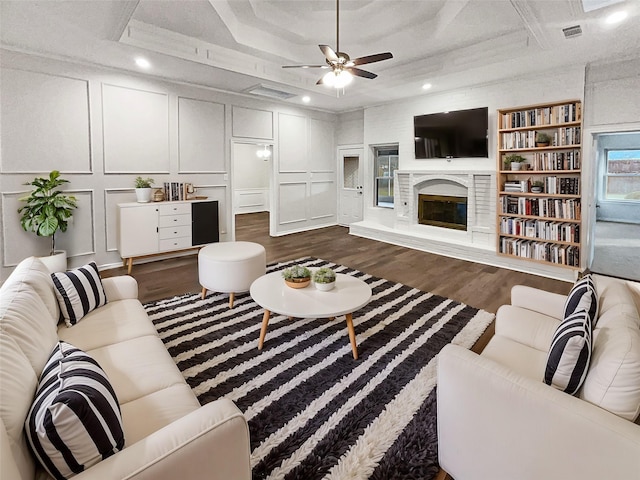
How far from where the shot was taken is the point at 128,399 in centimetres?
145

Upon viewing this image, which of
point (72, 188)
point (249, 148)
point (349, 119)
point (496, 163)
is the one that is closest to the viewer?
point (72, 188)

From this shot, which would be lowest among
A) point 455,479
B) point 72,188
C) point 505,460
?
point 455,479

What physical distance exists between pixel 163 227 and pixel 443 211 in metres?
4.62

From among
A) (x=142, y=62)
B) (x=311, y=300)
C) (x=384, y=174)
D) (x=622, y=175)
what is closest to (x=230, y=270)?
(x=311, y=300)

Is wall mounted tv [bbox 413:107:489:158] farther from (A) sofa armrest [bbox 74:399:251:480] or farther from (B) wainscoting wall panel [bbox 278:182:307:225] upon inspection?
(A) sofa armrest [bbox 74:399:251:480]

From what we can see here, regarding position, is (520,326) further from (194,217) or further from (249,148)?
(249,148)

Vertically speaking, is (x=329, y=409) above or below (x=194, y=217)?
below

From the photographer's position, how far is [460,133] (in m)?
5.51

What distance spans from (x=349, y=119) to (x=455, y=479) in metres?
7.30

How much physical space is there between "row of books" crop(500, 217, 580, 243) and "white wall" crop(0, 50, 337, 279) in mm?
4511

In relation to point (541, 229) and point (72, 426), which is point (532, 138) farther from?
point (72, 426)

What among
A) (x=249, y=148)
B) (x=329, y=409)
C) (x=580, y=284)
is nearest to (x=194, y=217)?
(x=329, y=409)

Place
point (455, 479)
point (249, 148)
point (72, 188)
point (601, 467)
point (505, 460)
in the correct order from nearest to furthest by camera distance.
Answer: point (601, 467) < point (505, 460) < point (455, 479) < point (72, 188) < point (249, 148)

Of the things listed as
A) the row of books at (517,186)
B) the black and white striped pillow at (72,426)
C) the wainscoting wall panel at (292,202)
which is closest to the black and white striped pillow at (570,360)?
the black and white striped pillow at (72,426)
